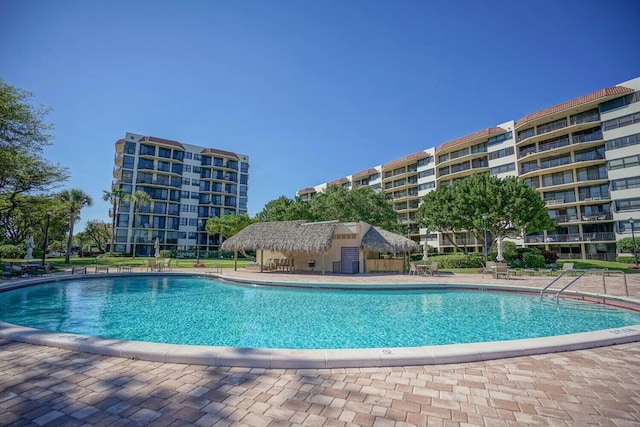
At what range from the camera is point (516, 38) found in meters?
12.6

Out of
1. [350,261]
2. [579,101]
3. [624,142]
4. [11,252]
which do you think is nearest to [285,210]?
[350,261]

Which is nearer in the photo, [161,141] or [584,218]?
[584,218]

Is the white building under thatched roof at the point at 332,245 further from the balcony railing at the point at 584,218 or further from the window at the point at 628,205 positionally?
the window at the point at 628,205

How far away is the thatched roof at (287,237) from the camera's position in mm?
20266

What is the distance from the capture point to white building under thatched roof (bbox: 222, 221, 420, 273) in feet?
68.9

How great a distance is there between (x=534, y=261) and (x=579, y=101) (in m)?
21.4

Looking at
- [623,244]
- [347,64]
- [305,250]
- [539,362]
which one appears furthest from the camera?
[623,244]

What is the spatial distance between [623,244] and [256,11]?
3733 centimetres

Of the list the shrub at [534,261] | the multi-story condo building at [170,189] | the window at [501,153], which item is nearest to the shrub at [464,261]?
the shrub at [534,261]

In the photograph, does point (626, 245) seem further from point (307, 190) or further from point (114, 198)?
point (114, 198)

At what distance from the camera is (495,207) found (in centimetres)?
2600

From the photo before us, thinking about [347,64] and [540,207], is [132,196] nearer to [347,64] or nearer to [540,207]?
[347,64]

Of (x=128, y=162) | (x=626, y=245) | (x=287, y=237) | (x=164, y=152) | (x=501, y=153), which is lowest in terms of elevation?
(x=626, y=245)

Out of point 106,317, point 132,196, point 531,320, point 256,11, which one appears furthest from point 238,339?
point 132,196
